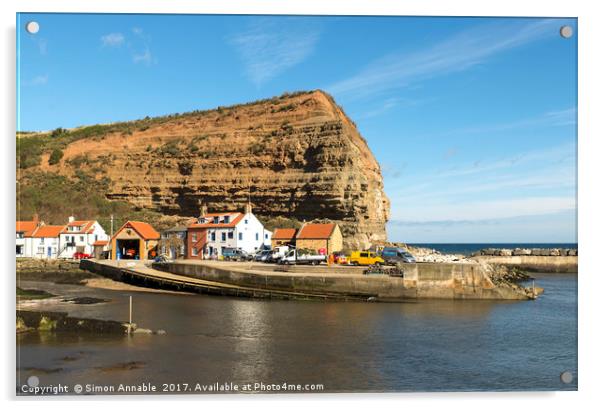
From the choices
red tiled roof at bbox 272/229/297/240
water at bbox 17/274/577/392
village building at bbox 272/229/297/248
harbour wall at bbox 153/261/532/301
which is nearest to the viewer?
water at bbox 17/274/577/392

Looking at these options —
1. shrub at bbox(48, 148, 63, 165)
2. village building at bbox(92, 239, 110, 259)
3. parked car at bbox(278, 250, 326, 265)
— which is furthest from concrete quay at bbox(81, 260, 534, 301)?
shrub at bbox(48, 148, 63, 165)

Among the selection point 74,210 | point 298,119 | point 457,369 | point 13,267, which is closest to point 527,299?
point 457,369

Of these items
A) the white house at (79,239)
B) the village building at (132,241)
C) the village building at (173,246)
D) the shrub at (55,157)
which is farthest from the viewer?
the shrub at (55,157)

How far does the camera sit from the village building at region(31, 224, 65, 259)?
152 feet

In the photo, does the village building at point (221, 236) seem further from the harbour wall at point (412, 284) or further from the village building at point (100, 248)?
the harbour wall at point (412, 284)

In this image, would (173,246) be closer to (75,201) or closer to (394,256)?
(394,256)

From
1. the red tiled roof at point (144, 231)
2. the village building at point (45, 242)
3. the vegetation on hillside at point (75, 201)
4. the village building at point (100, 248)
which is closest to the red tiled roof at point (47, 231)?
the village building at point (45, 242)

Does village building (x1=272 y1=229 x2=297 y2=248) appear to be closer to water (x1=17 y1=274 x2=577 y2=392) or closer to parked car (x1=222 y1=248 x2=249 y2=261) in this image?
parked car (x1=222 y1=248 x2=249 y2=261)

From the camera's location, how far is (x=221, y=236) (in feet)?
140

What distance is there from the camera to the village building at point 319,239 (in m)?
42.6

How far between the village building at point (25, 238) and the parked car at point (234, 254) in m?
17.4

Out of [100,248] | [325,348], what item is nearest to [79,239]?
[100,248]

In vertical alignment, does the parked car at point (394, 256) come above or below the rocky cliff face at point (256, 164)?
below

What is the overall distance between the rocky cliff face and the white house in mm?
13784
